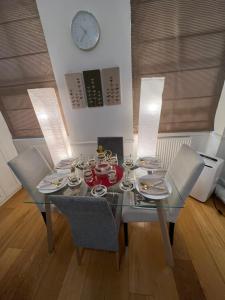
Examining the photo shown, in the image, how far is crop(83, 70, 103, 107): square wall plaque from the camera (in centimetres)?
205

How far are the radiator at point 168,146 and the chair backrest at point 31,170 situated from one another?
5.37 feet

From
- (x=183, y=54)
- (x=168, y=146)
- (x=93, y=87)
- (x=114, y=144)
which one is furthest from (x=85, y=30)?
(x=168, y=146)

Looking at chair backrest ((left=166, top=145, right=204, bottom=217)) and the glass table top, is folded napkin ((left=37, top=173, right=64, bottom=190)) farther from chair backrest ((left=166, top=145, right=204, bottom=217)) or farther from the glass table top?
chair backrest ((left=166, top=145, right=204, bottom=217))

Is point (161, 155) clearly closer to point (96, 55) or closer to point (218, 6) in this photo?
point (96, 55)

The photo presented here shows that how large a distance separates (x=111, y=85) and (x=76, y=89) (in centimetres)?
50

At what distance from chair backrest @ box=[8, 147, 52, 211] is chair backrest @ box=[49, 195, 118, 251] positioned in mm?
499

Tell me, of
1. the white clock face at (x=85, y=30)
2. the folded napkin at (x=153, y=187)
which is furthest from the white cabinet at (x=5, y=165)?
the folded napkin at (x=153, y=187)

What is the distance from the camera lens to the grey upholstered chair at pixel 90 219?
100 cm

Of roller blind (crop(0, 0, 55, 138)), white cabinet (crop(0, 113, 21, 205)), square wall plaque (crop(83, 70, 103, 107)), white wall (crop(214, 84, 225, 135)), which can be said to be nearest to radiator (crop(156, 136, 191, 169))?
white wall (crop(214, 84, 225, 135))

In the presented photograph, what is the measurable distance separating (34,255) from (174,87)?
267 cm

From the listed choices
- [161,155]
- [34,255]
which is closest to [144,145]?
[161,155]

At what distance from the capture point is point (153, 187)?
4.52 feet

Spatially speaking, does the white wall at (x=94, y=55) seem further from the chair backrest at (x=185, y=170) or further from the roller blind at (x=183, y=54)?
the chair backrest at (x=185, y=170)

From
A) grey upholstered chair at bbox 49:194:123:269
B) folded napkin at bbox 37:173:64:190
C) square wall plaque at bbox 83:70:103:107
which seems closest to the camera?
grey upholstered chair at bbox 49:194:123:269
